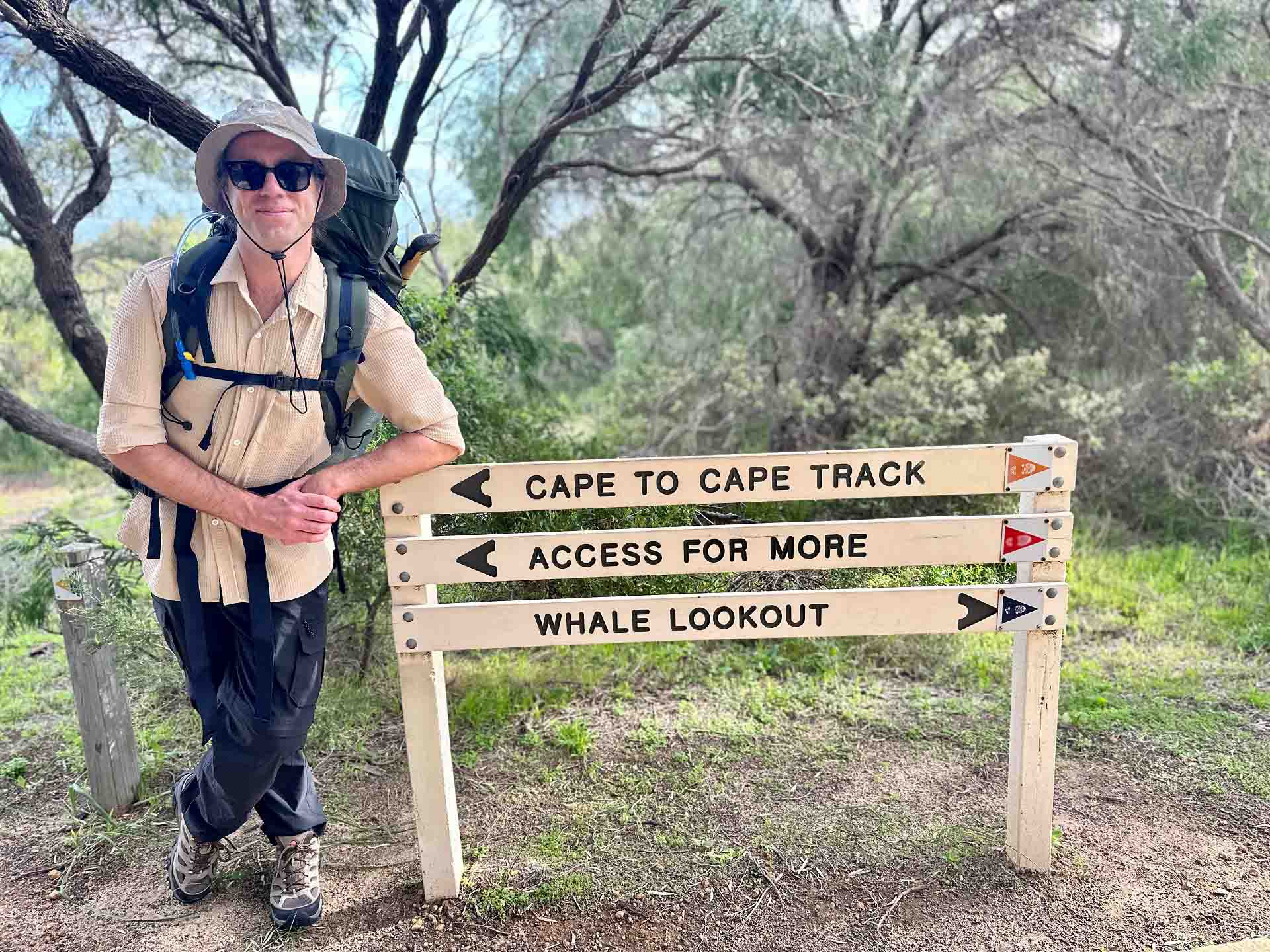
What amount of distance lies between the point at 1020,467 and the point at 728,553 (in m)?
0.83

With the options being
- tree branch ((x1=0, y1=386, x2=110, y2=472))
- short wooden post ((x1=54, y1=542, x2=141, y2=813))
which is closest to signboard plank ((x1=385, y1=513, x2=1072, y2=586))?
short wooden post ((x1=54, y1=542, x2=141, y2=813))

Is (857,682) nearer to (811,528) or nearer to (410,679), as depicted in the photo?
(811,528)

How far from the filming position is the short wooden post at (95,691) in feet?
10.0

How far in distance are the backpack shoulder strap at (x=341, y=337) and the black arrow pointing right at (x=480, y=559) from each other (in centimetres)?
50

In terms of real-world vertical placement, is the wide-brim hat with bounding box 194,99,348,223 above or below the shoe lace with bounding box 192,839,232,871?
above

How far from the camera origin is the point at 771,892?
2758mm

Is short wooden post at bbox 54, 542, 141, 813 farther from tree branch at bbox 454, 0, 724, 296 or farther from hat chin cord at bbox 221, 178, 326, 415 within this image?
tree branch at bbox 454, 0, 724, 296

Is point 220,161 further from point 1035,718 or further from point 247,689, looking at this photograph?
point 1035,718

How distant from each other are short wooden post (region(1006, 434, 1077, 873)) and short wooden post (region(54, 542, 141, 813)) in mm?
2924

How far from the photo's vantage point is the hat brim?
2070mm

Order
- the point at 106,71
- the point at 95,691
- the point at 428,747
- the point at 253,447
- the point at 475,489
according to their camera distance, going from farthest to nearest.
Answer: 1. the point at 106,71
2. the point at 95,691
3. the point at 428,747
4. the point at 475,489
5. the point at 253,447

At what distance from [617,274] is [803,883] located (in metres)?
6.57

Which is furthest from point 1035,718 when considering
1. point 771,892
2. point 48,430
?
point 48,430

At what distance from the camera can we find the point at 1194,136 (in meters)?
6.00
